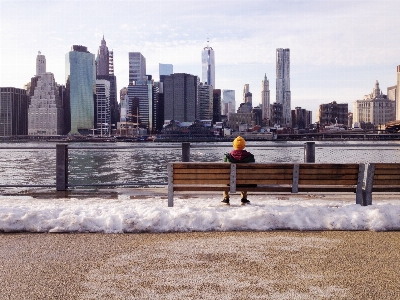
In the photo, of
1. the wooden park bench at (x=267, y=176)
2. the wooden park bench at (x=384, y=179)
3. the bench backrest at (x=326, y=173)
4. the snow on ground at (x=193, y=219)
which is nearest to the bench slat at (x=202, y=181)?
the wooden park bench at (x=267, y=176)

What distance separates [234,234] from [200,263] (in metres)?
1.36

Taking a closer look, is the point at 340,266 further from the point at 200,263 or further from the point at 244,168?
the point at 244,168

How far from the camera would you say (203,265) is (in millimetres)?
4555

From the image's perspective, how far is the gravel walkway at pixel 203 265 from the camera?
3.81m

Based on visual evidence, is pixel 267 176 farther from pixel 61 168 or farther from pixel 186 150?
pixel 61 168

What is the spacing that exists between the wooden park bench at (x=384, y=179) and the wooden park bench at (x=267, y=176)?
0.19 meters

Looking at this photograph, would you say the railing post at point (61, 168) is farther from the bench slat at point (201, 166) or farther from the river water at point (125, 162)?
the bench slat at point (201, 166)

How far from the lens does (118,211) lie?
665 cm

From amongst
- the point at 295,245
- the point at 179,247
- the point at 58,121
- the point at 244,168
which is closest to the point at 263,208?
the point at 244,168

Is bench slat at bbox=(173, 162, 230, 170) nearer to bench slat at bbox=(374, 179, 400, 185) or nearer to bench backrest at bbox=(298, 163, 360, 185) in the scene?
bench backrest at bbox=(298, 163, 360, 185)

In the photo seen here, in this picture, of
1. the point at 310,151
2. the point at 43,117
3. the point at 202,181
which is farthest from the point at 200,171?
the point at 43,117

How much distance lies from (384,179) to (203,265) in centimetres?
415

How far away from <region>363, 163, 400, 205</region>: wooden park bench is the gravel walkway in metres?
1.57

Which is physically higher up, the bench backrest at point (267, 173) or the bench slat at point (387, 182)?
the bench backrest at point (267, 173)
